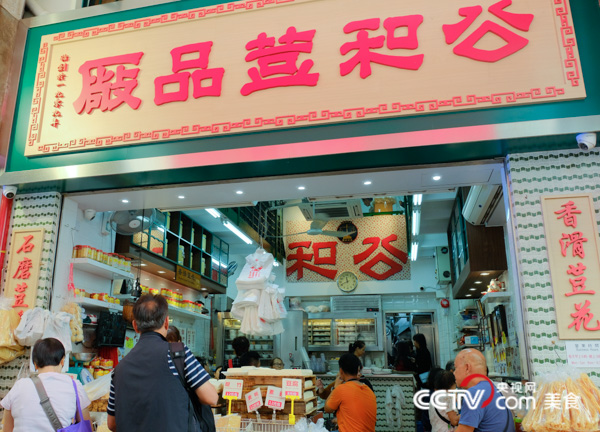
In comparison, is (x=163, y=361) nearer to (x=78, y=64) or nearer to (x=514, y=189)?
(x=514, y=189)

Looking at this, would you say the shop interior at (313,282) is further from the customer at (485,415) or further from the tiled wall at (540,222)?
the customer at (485,415)

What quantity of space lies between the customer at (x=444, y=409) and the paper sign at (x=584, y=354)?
98 centimetres

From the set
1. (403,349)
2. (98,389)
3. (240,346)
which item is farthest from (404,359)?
(98,389)

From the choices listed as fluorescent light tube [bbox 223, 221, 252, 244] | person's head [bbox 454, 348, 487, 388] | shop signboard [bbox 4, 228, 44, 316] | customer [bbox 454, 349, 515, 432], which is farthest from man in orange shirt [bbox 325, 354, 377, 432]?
fluorescent light tube [bbox 223, 221, 252, 244]

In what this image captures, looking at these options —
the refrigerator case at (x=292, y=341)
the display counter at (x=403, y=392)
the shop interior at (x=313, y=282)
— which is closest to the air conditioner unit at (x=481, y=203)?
the shop interior at (x=313, y=282)

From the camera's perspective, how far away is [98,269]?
561 centimetres

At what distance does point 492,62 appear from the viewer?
4.12 meters

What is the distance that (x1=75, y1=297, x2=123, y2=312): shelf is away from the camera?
511 centimetres

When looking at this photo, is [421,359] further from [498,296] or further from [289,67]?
[289,67]

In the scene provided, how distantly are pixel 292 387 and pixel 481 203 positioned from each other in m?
3.28

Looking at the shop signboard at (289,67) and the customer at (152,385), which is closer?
the customer at (152,385)

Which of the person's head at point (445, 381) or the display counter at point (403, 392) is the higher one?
the person's head at point (445, 381)

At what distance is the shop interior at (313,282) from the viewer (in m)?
5.07

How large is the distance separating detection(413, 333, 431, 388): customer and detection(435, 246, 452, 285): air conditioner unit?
3794 mm
